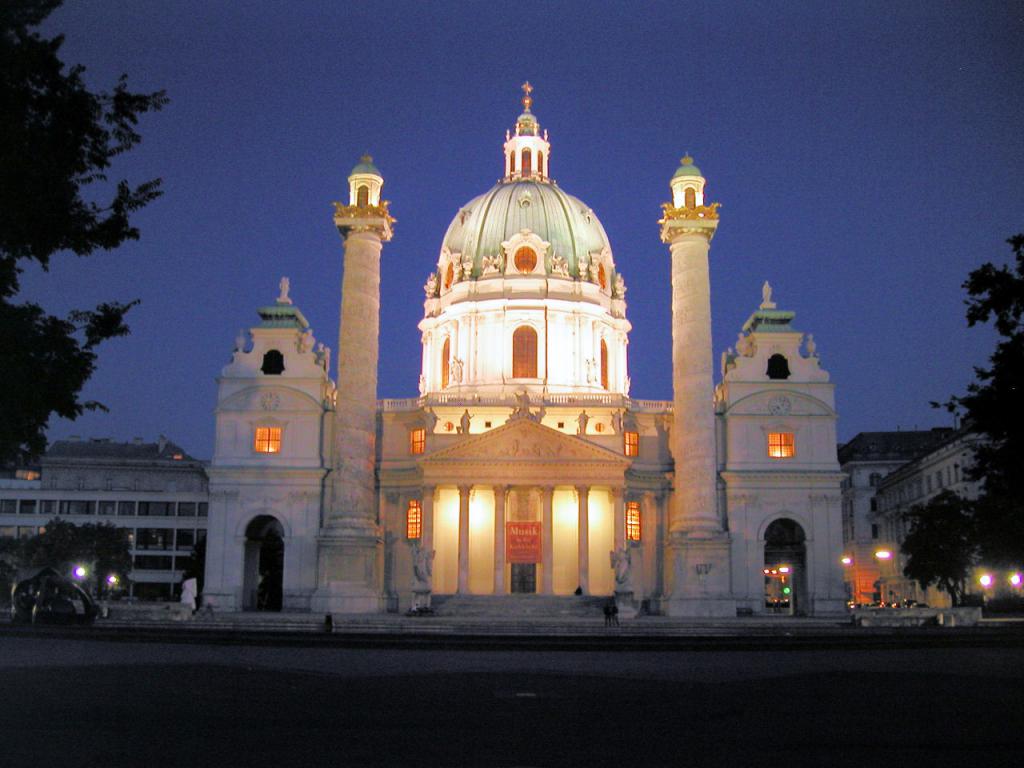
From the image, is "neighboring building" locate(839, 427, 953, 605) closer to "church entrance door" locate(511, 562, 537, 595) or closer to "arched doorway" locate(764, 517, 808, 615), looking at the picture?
"arched doorway" locate(764, 517, 808, 615)

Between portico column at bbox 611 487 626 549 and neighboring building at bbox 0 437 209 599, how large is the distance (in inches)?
2006

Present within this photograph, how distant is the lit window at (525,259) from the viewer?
90188 mm

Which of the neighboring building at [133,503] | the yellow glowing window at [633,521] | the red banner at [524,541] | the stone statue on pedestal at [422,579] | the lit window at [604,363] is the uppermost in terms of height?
the lit window at [604,363]

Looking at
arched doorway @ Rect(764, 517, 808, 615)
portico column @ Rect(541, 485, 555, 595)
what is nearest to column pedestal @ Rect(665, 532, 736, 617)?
portico column @ Rect(541, 485, 555, 595)

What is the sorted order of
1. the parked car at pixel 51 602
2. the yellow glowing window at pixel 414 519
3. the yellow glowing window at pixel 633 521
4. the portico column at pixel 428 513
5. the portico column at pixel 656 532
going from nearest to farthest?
the parked car at pixel 51 602 < the portico column at pixel 428 513 < the yellow glowing window at pixel 414 519 < the yellow glowing window at pixel 633 521 < the portico column at pixel 656 532

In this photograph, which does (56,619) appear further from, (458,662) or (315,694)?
(315,694)

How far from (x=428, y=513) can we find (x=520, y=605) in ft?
33.6

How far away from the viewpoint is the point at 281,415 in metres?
73.6

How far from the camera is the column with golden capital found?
63.2 metres

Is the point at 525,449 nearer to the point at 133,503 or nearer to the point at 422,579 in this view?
the point at 422,579

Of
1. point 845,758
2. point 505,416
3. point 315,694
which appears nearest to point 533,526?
point 505,416

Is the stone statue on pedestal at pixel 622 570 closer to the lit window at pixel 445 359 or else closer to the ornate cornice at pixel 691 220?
the ornate cornice at pixel 691 220

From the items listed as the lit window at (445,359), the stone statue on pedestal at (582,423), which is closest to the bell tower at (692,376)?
the stone statue on pedestal at (582,423)

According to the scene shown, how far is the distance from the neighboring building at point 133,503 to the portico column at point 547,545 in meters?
47.9
